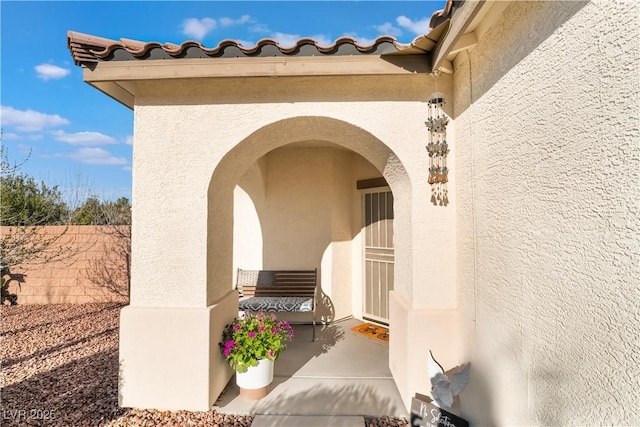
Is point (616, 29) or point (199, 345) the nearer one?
point (616, 29)

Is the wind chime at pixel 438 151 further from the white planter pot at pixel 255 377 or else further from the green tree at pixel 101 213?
the green tree at pixel 101 213

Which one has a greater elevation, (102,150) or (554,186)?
(102,150)

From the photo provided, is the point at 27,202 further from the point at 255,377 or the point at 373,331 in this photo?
the point at 373,331

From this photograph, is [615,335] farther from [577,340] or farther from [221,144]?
[221,144]

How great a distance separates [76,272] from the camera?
34.4 feet

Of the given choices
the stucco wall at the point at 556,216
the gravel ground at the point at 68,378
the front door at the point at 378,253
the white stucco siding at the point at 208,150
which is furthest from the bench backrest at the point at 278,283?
the stucco wall at the point at 556,216

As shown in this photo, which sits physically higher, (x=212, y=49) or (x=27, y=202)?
(x=212, y=49)

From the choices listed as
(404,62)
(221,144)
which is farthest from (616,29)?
(221,144)

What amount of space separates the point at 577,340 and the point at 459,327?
2153mm

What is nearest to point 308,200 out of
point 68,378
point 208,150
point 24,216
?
point 208,150

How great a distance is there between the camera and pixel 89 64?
4125 mm

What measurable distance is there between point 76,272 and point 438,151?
1235cm

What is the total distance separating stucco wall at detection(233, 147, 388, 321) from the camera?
8492 mm

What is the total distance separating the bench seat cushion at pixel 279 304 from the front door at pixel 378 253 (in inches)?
70.9
